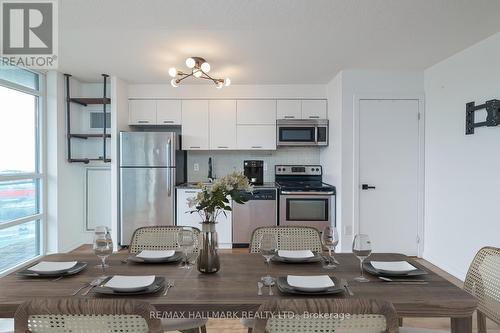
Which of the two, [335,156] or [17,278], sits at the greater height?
[335,156]

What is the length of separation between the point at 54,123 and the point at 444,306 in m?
4.32

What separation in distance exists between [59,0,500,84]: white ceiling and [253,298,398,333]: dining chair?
2002 millimetres

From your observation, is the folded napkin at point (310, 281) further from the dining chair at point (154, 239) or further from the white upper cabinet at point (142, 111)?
the white upper cabinet at point (142, 111)

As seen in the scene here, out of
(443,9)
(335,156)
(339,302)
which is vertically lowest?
(339,302)

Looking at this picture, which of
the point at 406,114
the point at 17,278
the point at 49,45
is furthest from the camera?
the point at 406,114

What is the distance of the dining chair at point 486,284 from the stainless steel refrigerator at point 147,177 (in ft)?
10.6

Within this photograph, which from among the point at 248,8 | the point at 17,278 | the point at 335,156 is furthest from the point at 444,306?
the point at 335,156

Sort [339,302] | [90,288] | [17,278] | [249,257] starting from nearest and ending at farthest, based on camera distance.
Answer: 1. [339,302]
2. [90,288]
3. [17,278]
4. [249,257]

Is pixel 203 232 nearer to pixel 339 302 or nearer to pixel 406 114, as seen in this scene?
pixel 339 302

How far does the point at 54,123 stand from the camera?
3.92 metres

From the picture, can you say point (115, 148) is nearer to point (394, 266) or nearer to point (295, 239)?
point (295, 239)

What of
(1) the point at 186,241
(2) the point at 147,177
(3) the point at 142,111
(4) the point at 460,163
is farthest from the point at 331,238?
(3) the point at 142,111

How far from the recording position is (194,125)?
14.6ft

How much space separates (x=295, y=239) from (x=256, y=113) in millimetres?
2730
